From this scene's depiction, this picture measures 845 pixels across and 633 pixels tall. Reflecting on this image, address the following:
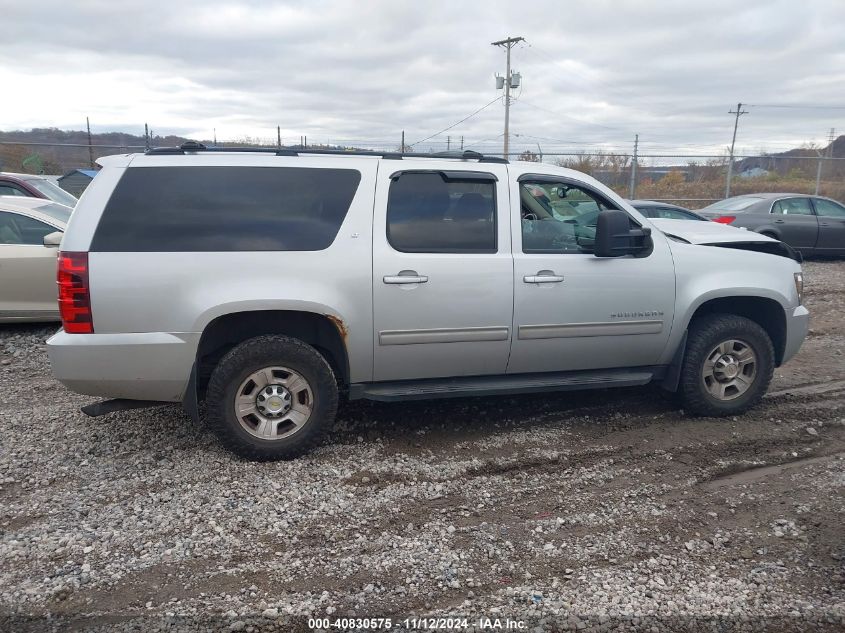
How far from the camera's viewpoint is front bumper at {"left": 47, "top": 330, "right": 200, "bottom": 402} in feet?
13.3

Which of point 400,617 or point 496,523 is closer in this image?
point 400,617

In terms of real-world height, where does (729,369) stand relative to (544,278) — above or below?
below

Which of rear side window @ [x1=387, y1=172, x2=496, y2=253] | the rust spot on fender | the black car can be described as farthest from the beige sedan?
the black car

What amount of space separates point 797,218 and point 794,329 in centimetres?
974

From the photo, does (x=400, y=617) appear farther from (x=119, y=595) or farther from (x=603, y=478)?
(x=603, y=478)

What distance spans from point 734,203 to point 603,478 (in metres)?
12.0

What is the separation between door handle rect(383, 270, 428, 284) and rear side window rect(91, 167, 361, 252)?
0.46 meters

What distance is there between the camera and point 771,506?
3938 millimetres

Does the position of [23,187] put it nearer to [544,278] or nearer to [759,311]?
[544,278]

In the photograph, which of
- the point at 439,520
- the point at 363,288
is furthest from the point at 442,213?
the point at 439,520

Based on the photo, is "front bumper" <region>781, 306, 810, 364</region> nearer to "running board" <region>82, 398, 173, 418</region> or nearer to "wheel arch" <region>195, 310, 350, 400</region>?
"wheel arch" <region>195, 310, 350, 400</region>

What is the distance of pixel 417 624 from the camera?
290 cm

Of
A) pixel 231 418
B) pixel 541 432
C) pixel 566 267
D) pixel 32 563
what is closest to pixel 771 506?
pixel 541 432

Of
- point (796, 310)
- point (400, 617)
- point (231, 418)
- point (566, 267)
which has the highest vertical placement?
point (566, 267)
